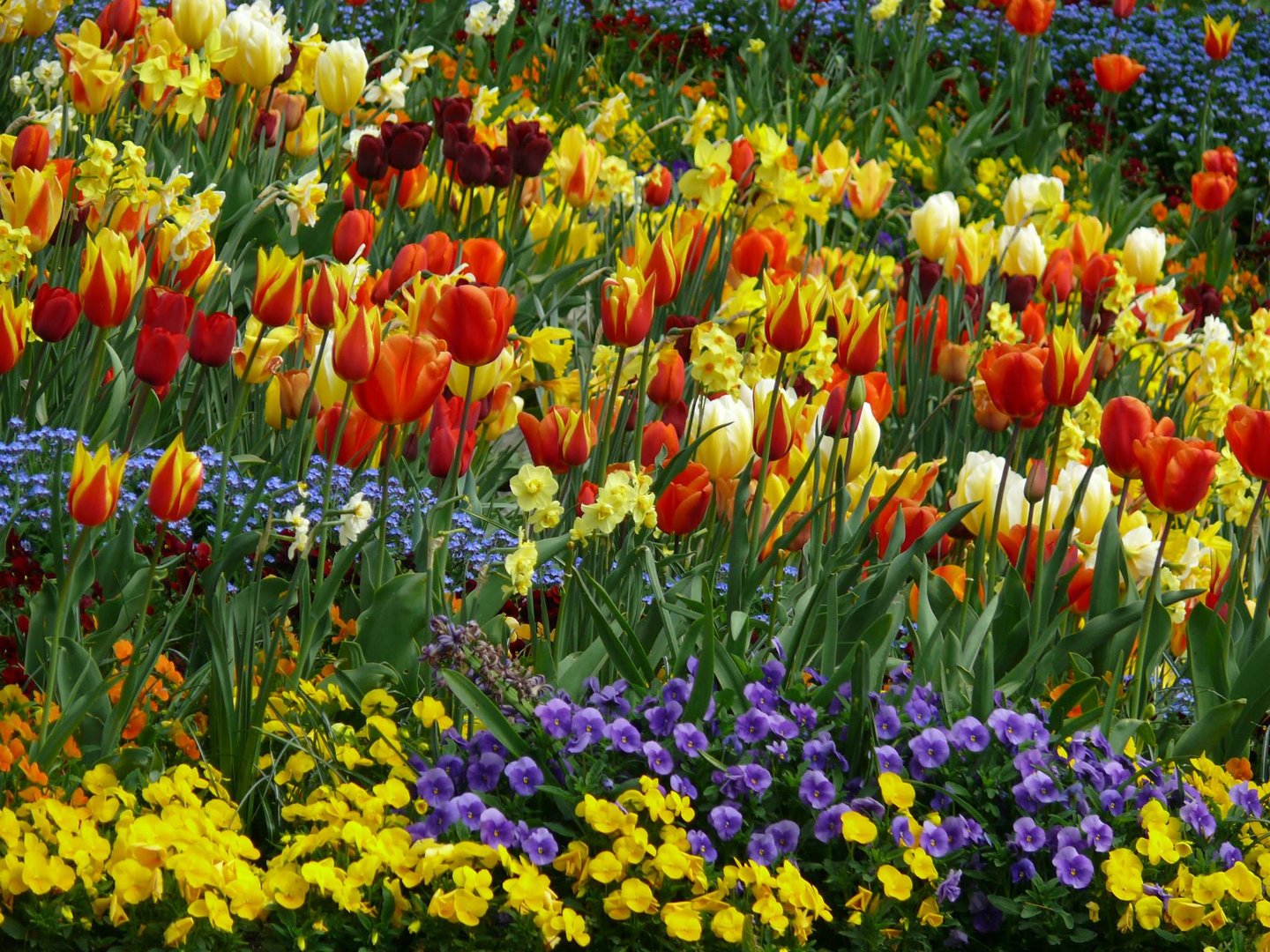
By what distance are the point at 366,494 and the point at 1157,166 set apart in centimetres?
630

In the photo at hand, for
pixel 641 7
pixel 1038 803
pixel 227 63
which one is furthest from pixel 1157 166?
pixel 1038 803

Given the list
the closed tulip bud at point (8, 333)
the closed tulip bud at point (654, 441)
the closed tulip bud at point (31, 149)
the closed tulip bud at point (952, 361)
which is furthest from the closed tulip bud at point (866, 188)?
the closed tulip bud at point (8, 333)

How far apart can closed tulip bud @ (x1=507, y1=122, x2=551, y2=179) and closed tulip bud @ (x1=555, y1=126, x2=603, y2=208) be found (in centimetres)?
20

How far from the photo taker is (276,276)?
2.45 metres

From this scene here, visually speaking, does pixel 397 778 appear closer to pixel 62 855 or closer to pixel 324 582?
pixel 324 582

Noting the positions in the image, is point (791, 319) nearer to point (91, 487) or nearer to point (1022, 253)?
point (91, 487)

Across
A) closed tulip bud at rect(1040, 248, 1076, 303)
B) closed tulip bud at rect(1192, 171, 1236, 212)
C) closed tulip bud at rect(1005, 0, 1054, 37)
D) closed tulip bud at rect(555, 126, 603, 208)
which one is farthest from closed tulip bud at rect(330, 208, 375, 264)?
closed tulip bud at rect(1005, 0, 1054, 37)

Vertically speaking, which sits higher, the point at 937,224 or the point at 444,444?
the point at 937,224

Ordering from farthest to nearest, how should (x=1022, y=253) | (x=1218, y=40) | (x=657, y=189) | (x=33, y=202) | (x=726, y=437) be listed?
(x=1218, y=40) → (x=657, y=189) → (x=1022, y=253) → (x=33, y=202) → (x=726, y=437)

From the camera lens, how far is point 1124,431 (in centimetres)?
238

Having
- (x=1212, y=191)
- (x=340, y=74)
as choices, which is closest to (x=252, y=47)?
(x=340, y=74)

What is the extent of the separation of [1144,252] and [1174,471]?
222 centimetres

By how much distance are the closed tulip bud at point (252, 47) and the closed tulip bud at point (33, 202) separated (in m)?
0.84

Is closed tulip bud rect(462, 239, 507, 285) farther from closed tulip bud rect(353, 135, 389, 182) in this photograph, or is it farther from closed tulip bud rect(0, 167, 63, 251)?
closed tulip bud rect(0, 167, 63, 251)
